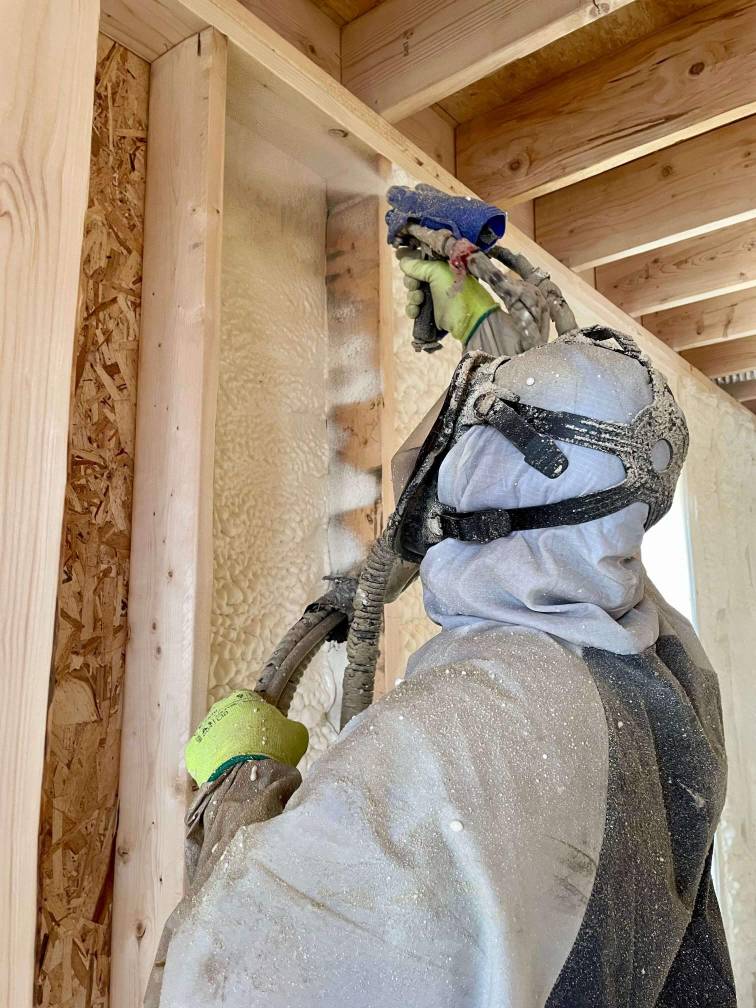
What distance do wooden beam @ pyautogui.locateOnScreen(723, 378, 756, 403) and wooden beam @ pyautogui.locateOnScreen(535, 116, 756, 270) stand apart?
A: 4.85 feet

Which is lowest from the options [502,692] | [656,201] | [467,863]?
[467,863]

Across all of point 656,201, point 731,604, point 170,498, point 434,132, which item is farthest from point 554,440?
point 731,604

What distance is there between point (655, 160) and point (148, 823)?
2293 millimetres

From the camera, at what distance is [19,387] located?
96cm

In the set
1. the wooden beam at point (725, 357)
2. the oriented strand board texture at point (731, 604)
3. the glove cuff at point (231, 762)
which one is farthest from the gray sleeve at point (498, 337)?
the wooden beam at point (725, 357)

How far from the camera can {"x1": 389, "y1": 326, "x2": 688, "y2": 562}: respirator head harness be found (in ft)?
2.70

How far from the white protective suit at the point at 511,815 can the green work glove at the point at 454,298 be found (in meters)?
0.38

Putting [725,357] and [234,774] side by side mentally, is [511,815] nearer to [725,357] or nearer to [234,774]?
[234,774]

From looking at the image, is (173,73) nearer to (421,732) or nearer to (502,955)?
(421,732)

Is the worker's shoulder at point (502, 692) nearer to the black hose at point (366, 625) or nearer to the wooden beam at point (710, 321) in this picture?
the black hose at point (366, 625)

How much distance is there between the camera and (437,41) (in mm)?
1797

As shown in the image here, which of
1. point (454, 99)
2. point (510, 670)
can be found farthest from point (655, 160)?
point (510, 670)

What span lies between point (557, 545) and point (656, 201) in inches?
79.3

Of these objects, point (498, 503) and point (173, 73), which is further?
point (173, 73)
